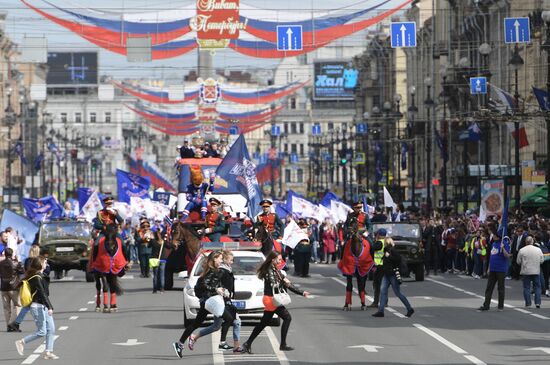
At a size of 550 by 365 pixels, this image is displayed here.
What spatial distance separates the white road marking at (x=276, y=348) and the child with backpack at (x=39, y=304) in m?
2.93

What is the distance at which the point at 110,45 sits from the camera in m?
48.6

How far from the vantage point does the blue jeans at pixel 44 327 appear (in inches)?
843

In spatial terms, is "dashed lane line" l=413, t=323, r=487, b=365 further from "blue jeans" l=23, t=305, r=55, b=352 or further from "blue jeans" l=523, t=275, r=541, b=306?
"blue jeans" l=523, t=275, r=541, b=306

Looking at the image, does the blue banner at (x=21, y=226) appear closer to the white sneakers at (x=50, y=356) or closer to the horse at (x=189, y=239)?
the horse at (x=189, y=239)

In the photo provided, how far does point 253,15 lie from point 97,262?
21885mm

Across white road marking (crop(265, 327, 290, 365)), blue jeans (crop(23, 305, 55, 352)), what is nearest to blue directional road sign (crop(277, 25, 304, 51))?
white road marking (crop(265, 327, 290, 365))

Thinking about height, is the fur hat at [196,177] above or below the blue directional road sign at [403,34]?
below

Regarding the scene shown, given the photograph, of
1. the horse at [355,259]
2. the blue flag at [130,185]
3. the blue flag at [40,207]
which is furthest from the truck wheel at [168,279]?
the blue flag at [130,185]

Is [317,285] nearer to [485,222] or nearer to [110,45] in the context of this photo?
[485,222]

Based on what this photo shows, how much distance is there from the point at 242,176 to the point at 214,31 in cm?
1711

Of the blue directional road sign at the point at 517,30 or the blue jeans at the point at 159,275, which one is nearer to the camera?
the blue jeans at the point at 159,275

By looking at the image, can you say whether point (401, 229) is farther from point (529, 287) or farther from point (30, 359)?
point (30, 359)

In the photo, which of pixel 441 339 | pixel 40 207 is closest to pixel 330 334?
pixel 441 339

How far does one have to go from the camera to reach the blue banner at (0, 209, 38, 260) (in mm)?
39375
